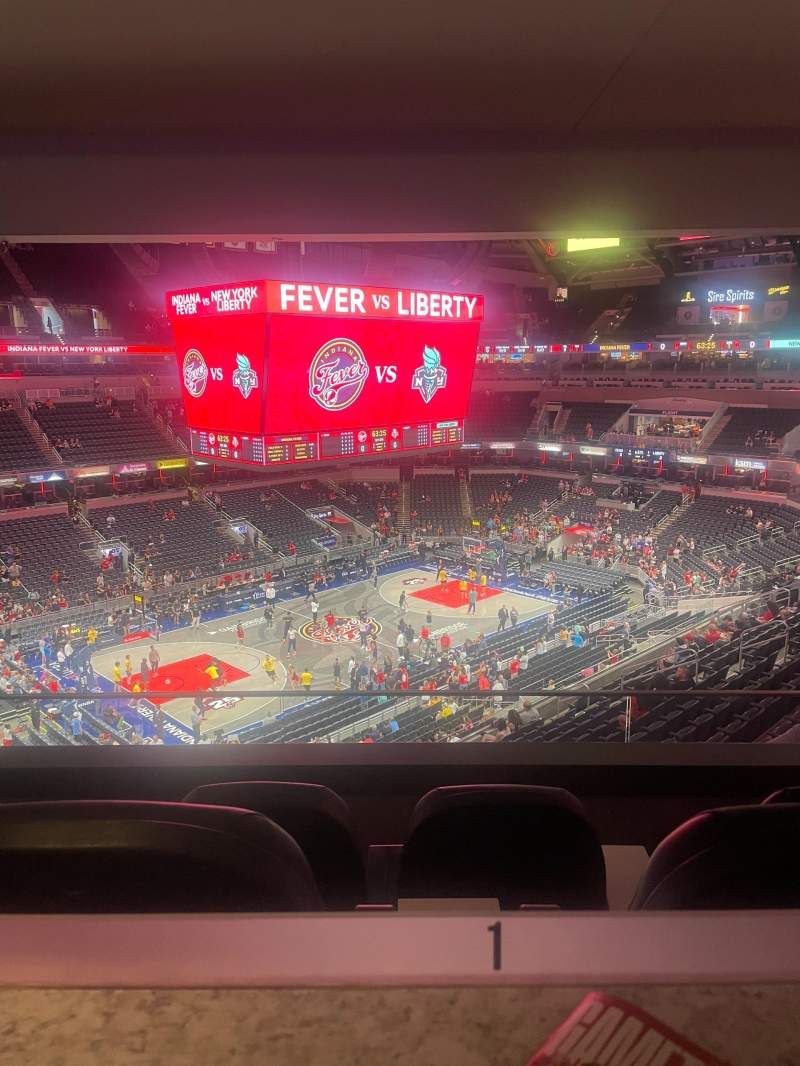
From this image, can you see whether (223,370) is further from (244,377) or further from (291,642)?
(291,642)

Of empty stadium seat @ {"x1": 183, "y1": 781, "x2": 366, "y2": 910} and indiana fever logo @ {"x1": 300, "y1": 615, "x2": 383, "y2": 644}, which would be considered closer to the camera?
empty stadium seat @ {"x1": 183, "y1": 781, "x2": 366, "y2": 910}

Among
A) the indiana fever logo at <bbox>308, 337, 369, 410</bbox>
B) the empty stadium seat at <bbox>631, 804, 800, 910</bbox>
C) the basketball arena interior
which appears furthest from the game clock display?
the empty stadium seat at <bbox>631, 804, 800, 910</bbox>

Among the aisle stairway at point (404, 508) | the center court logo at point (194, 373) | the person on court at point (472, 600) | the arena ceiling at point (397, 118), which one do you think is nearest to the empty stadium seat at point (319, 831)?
the arena ceiling at point (397, 118)

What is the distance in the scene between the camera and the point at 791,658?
20.4 ft

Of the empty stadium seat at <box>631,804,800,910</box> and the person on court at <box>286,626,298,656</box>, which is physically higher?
the empty stadium seat at <box>631,804,800,910</box>

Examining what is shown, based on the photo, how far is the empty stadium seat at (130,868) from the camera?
97cm

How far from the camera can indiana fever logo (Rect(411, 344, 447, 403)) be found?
25.5 ft

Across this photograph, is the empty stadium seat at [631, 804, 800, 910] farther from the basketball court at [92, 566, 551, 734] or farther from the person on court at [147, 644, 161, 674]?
the person on court at [147, 644, 161, 674]

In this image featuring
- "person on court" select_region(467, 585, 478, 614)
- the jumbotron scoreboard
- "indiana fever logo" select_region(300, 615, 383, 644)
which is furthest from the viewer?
"person on court" select_region(467, 585, 478, 614)

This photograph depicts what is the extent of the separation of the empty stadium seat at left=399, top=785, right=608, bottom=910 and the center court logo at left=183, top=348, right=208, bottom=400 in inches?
270

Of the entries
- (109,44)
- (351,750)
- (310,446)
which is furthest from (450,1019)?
(310,446)

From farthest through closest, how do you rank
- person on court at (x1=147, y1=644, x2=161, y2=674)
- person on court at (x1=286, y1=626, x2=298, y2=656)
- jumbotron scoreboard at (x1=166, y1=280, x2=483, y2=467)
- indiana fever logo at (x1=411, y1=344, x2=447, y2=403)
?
person on court at (x1=286, y1=626, x2=298, y2=656)
person on court at (x1=147, y1=644, x2=161, y2=674)
indiana fever logo at (x1=411, y1=344, x2=447, y2=403)
jumbotron scoreboard at (x1=166, y1=280, x2=483, y2=467)

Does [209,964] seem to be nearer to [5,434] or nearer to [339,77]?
[339,77]

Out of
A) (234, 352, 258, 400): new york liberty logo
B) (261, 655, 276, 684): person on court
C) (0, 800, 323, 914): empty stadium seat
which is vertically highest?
(234, 352, 258, 400): new york liberty logo
